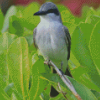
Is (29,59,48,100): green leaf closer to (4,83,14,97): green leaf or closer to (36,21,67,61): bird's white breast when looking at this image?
(4,83,14,97): green leaf

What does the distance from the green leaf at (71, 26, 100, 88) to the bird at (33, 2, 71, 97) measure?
2.90 feet

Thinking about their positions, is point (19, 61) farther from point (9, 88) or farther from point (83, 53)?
point (83, 53)

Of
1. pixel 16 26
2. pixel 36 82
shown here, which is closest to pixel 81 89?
pixel 36 82

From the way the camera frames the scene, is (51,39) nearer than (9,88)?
No

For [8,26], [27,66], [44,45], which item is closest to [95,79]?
[27,66]

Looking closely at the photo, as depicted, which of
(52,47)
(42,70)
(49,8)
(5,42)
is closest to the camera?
(42,70)

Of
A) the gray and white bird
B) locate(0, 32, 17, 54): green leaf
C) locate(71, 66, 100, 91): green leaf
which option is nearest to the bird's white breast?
the gray and white bird

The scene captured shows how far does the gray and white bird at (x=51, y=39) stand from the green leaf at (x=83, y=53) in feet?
2.90

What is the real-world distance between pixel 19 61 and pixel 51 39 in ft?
3.39

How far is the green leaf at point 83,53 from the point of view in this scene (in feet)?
3.54

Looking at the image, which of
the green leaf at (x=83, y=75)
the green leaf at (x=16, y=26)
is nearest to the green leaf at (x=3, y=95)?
the green leaf at (x=83, y=75)

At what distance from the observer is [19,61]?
101 centimetres

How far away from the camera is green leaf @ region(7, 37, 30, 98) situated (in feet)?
3.27

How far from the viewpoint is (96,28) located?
1021 millimetres
